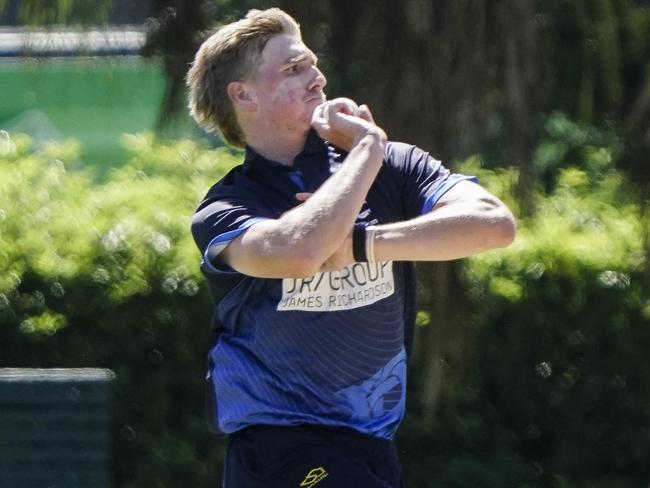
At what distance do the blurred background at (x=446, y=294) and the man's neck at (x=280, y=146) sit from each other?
52.6 inches

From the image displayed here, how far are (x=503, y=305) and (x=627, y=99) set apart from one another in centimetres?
93

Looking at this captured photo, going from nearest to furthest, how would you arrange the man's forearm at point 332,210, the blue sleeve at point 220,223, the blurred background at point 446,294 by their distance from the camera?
the man's forearm at point 332,210
the blue sleeve at point 220,223
the blurred background at point 446,294

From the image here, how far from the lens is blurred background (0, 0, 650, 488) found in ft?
14.1

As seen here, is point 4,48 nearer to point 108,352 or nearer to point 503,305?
point 108,352

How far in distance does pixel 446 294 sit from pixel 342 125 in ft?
6.81

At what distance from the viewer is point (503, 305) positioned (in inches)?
203

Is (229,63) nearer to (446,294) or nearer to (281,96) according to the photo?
(281,96)

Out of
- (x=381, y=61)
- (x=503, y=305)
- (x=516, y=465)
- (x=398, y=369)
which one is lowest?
(x=516, y=465)

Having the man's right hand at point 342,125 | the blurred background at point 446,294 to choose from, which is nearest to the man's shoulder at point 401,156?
the man's right hand at point 342,125

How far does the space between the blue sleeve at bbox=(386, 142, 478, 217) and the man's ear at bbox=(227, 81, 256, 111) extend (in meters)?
0.32

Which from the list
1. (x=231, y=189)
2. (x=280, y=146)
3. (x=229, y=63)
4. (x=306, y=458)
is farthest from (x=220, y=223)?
(x=306, y=458)

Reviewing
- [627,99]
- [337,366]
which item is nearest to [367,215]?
[337,366]

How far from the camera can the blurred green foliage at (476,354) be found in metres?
5.19

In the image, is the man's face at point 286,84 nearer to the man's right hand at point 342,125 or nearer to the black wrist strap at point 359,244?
the man's right hand at point 342,125
